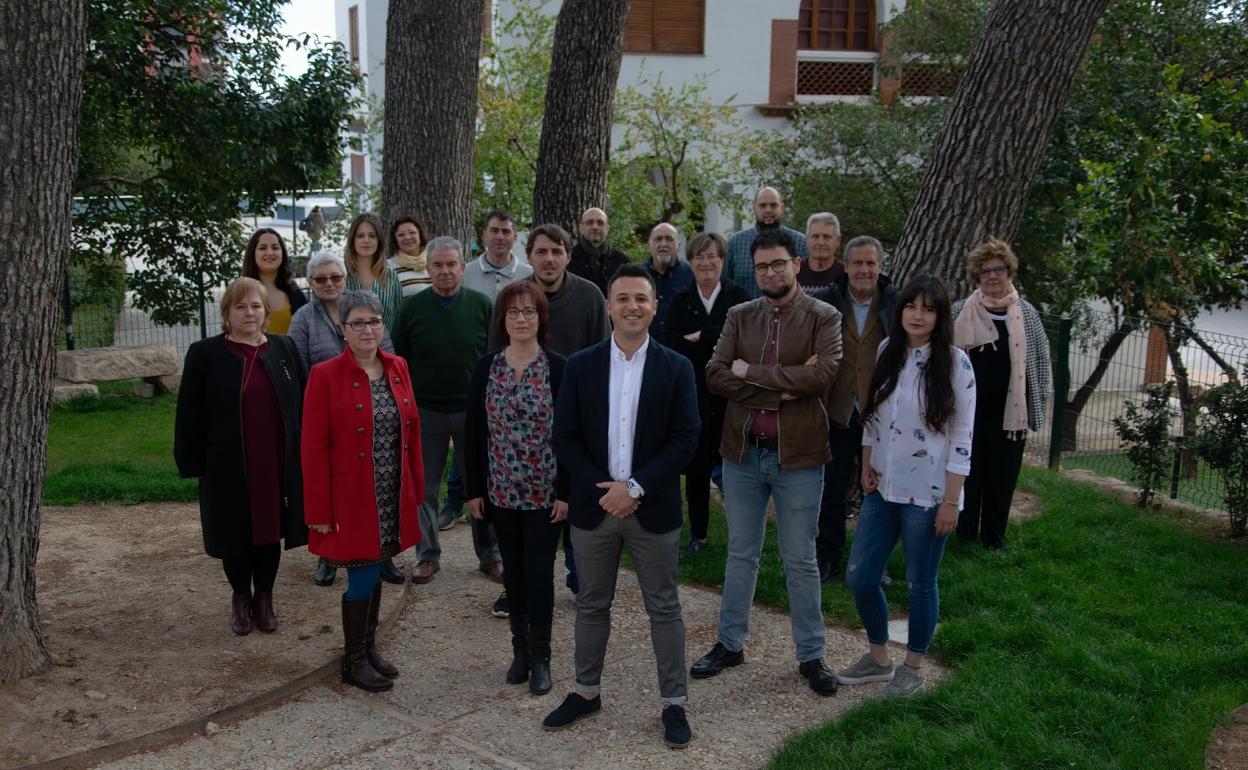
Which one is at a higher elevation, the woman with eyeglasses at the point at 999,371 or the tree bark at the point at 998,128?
the tree bark at the point at 998,128

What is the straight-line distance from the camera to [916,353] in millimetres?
4727

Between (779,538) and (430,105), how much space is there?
6.04 meters

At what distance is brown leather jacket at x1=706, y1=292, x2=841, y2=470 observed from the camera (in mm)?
4848

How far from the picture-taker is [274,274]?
661 centimetres

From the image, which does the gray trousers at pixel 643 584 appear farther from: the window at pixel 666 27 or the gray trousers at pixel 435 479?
the window at pixel 666 27

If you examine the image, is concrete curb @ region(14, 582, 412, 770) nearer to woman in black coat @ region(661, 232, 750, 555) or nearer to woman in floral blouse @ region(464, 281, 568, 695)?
woman in floral blouse @ region(464, 281, 568, 695)

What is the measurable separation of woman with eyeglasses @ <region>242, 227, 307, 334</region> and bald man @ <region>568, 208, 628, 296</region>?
2.01 m

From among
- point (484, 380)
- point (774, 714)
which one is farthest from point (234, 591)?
point (774, 714)

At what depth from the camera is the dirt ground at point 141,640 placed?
4.61m

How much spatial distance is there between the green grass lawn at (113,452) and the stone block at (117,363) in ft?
0.85

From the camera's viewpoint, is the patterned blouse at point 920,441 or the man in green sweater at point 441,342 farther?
the man in green sweater at point 441,342

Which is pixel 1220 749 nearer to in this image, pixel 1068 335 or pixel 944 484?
pixel 944 484

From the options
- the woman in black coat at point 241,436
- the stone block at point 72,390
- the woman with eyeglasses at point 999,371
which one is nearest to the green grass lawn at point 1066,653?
the woman with eyeglasses at point 999,371

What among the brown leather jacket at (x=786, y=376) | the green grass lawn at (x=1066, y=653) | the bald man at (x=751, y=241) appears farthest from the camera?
the bald man at (x=751, y=241)
